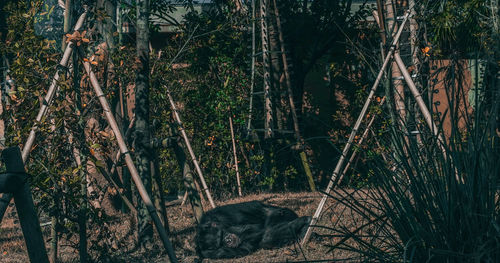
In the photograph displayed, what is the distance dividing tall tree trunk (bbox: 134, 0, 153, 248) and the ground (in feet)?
0.85

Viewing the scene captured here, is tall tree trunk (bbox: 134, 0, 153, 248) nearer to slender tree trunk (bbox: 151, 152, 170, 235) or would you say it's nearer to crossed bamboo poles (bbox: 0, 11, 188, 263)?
slender tree trunk (bbox: 151, 152, 170, 235)

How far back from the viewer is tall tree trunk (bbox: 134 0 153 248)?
566 centimetres

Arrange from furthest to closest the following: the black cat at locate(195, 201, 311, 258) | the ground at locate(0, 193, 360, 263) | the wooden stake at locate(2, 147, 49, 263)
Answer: the black cat at locate(195, 201, 311, 258)
the ground at locate(0, 193, 360, 263)
the wooden stake at locate(2, 147, 49, 263)

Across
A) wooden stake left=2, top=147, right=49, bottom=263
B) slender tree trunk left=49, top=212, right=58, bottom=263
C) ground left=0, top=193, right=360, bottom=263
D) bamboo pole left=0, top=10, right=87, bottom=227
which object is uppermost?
bamboo pole left=0, top=10, right=87, bottom=227

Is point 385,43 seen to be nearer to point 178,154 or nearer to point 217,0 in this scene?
point 178,154

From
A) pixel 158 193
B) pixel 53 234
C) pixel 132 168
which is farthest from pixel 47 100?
pixel 158 193

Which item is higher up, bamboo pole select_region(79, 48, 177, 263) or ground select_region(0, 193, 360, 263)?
bamboo pole select_region(79, 48, 177, 263)

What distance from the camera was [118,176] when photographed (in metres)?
8.62

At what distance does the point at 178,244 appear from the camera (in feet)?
19.6

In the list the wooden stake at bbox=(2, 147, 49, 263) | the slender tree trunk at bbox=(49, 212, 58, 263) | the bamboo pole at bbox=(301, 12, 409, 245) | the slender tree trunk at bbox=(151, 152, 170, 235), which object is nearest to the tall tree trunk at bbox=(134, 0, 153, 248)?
the slender tree trunk at bbox=(151, 152, 170, 235)

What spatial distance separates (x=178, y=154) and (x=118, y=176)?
2580mm

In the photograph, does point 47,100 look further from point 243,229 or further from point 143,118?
point 243,229

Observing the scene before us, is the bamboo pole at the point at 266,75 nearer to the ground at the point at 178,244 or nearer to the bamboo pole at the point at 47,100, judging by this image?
the ground at the point at 178,244

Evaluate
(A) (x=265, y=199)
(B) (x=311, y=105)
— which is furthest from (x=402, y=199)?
(B) (x=311, y=105)
